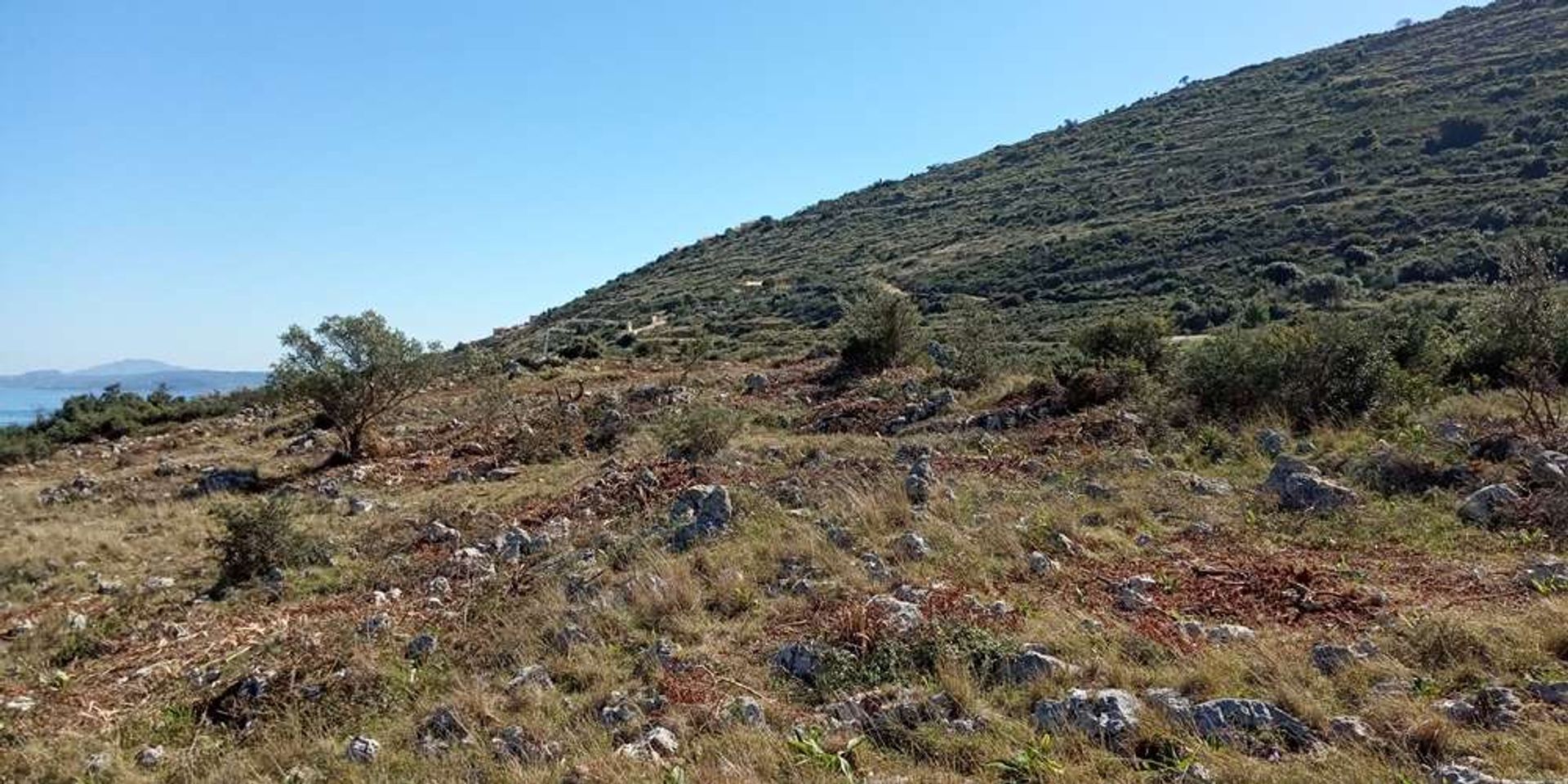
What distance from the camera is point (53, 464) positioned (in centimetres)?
1897

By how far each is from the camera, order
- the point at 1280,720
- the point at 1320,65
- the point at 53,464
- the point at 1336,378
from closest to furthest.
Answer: the point at 1280,720 → the point at 1336,378 → the point at 53,464 → the point at 1320,65

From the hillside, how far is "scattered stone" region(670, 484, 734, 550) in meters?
22.5

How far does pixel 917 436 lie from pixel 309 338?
1162 cm

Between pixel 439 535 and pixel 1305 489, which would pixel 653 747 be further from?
pixel 439 535

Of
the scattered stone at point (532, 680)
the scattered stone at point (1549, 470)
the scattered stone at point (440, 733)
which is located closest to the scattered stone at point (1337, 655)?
the scattered stone at point (1549, 470)

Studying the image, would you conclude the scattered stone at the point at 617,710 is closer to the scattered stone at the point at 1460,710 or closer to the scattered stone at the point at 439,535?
the scattered stone at the point at 1460,710

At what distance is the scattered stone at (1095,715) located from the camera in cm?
348

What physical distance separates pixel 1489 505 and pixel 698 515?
5.85m

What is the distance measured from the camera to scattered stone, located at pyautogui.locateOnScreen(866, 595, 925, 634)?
471cm

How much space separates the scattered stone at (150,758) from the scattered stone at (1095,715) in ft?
14.4

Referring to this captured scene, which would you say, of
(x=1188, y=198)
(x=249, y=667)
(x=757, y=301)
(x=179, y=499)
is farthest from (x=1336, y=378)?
(x=1188, y=198)

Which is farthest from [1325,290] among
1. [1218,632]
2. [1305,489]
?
[1218,632]

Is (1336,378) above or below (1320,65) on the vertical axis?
below

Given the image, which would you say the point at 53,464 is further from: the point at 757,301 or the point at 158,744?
the point at 757,301
